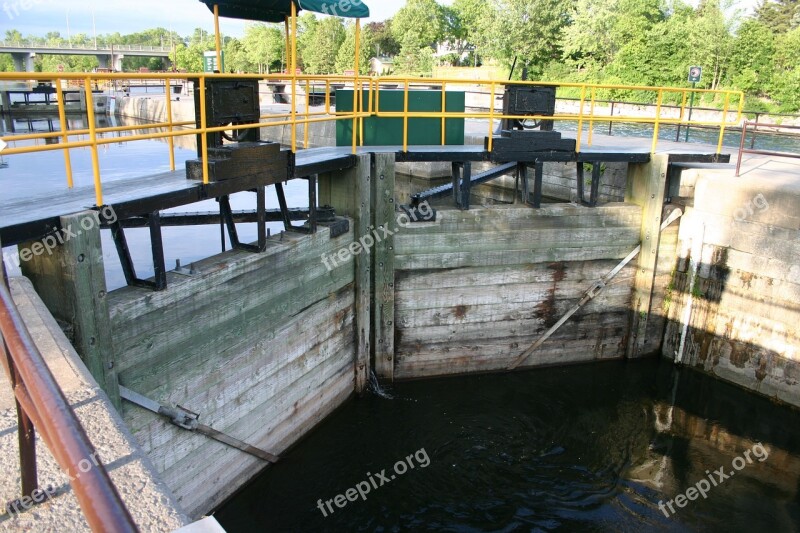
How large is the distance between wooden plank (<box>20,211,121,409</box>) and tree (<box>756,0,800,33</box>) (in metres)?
73.0

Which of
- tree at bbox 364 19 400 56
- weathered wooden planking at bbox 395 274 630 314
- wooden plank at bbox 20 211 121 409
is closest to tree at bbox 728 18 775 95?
weathered wooden planking at bbox 395 274 630 314

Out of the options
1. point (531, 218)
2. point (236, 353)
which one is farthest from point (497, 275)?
point (236, 353)

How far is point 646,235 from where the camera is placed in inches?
412

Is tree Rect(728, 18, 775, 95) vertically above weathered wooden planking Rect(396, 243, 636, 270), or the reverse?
tree Rect(728, 18, 775, 95)

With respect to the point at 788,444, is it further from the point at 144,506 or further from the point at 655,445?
the point at 144,506

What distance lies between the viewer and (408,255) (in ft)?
31.0

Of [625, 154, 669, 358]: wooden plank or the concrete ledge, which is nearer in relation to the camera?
the concrete ledge

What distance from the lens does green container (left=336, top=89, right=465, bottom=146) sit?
9508 millimetres

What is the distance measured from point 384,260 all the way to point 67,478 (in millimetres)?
6736

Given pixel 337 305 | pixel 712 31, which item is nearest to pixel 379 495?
pixel 337 305

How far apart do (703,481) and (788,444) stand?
5.38 ft

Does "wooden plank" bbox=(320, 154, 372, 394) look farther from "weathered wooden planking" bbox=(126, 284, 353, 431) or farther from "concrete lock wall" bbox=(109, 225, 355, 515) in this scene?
"weathered wooden planking" bbox=(126, 284, 353, 431)

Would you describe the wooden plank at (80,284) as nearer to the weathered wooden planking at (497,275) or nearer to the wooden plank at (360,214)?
the wooden plank at (360,214)

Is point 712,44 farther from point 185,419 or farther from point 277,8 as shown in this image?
point 185,419
